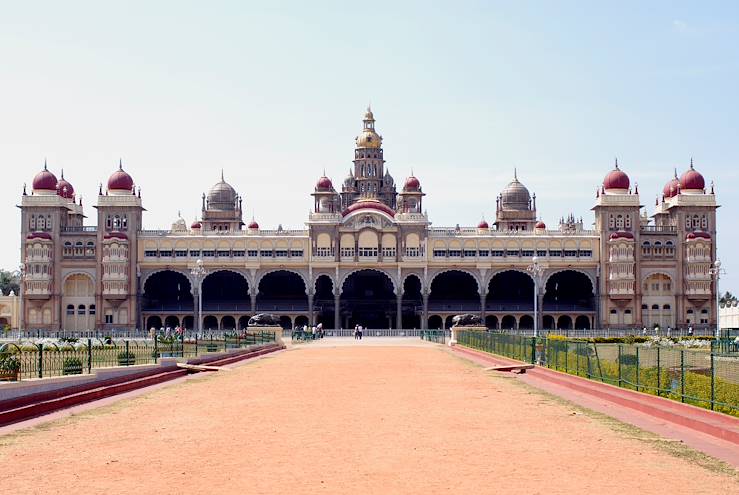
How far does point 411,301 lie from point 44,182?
37270 millimetres

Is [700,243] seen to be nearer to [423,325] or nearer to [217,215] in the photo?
[423,325]

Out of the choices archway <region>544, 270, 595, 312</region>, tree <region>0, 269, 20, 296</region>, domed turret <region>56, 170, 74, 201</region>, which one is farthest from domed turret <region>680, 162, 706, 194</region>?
tree <region>0, 269, 20, 296</region>

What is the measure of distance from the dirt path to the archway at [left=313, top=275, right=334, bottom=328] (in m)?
71.5

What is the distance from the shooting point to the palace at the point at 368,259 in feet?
291

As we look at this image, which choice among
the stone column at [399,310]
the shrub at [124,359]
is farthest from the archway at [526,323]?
the shrub at [124,359]

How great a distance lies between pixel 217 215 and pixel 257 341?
187 ft

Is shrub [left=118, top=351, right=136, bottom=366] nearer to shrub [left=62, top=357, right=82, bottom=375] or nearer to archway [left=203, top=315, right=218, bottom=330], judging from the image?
shrub [left=62, top=357, right=82, bottom=375]

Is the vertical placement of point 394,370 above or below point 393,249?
below

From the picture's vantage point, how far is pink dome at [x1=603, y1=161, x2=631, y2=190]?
301 feet

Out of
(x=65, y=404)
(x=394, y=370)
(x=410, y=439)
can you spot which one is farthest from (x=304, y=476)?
(x=394, y=370)

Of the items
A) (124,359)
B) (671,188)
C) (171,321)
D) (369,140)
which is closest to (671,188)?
(671,188)

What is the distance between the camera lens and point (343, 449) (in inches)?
592

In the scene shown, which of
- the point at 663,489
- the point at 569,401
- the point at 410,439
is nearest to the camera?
the point at 663,489

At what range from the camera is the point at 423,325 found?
89438mm
